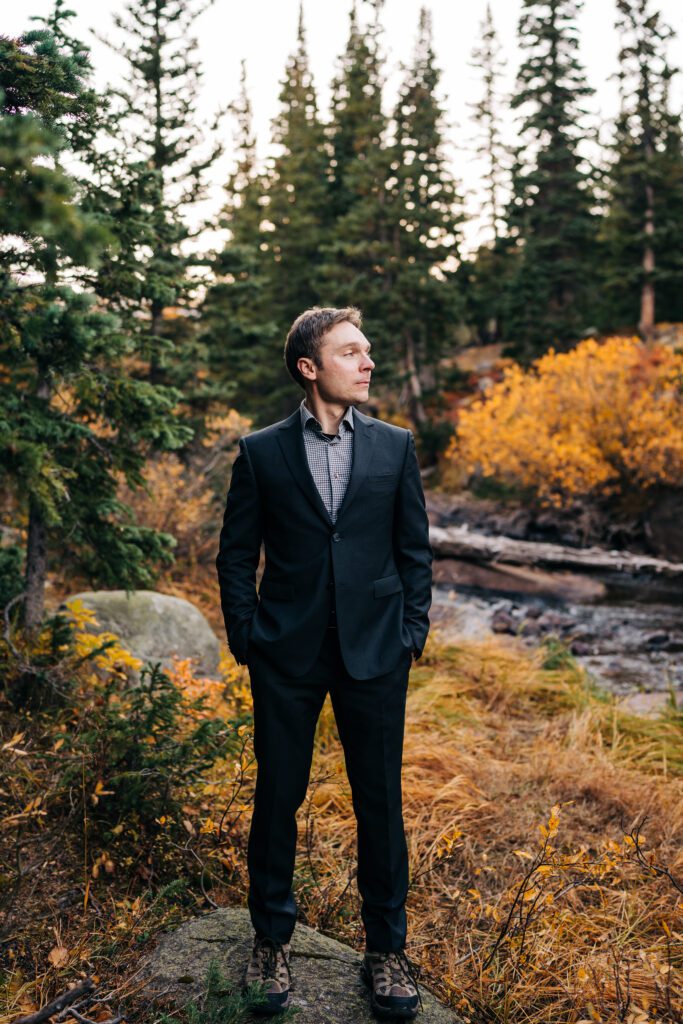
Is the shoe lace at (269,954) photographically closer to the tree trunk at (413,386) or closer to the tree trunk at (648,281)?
the tree trunk at (648,281)

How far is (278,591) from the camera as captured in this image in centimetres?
246

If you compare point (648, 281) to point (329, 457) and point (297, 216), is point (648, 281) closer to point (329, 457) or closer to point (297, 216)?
point (297, 216)

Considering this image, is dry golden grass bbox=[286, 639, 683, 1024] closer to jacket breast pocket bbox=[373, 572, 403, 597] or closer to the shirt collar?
jacket breast pocket bbox=[373, 572, 403, 597]

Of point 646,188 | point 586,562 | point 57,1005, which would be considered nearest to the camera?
point 57,1005

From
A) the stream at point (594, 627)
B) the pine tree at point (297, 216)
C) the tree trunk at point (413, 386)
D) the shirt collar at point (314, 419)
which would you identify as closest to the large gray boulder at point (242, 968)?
the shirt collar at point (314, 419)

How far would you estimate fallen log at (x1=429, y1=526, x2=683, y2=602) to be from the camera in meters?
11.9

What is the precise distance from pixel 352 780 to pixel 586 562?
35.8 feet

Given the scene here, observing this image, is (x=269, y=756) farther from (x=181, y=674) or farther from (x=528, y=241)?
(x=528, y=241)

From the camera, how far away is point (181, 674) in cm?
468

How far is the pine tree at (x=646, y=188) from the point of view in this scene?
19.8 meters

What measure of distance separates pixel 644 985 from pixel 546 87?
2672 centimetres

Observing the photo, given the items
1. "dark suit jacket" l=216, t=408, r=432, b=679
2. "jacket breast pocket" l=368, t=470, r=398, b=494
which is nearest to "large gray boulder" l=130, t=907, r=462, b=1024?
"dark suit jacket" l=216, t=408, r=432, b=679

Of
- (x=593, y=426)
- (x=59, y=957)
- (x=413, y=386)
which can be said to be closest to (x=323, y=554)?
(x=59, y=957)

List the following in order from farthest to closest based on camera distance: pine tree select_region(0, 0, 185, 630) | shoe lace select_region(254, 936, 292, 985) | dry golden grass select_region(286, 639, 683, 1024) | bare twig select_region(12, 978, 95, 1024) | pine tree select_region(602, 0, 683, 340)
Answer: pine tree select_region(602, 0, 683, 340) < dry golden grass select_region(286, 639, 683, 1024) < shoe lace select_region(254, 936, 292, 985) < pine tree select_region(0, 0, 185, 630) < bare twig select_region(12, 978, 95, 1024)
